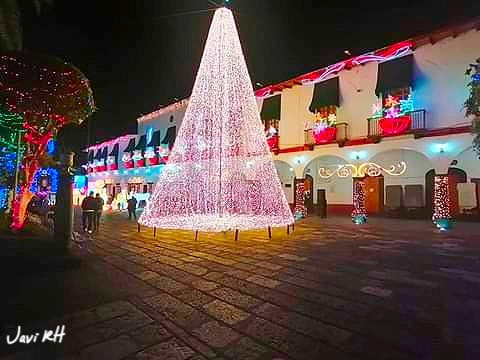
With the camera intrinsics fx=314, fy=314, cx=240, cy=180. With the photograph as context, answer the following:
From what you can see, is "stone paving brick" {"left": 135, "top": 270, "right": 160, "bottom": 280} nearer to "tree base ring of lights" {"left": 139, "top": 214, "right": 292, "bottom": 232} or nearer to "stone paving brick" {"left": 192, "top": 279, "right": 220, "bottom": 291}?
"stone paving brick" {"left": 192, "top": 279, "right": 220, "bottom": 291}

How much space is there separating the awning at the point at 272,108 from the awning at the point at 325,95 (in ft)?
9.00

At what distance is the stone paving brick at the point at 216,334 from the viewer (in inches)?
124

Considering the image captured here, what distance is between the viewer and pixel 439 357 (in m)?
2.86

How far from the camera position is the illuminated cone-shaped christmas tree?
1064 centimetres

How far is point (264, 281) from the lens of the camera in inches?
207

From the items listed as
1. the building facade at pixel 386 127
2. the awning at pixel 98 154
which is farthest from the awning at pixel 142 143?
the building facade at pixel 386 127

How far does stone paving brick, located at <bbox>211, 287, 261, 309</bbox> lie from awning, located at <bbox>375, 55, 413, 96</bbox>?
14.1 metres

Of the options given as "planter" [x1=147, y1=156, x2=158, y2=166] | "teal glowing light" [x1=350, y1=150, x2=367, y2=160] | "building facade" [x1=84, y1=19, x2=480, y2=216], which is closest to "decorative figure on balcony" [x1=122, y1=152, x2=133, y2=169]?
"planter" [x1=147, y1=156, x2=158, y2=166]

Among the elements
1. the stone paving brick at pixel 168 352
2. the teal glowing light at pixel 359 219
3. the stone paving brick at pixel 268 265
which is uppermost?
the teal glowing light at pixel 359 219

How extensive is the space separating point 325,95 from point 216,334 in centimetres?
1682

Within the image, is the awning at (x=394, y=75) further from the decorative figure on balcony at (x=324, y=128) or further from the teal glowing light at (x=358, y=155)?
the teal glowing light at (x=358, y=155)

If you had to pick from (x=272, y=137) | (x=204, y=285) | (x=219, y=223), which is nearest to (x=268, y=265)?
(x=204, y=285)

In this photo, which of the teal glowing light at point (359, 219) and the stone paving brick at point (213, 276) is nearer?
the stone paving brick at point (213, 276)

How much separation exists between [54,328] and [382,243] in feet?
28.0
